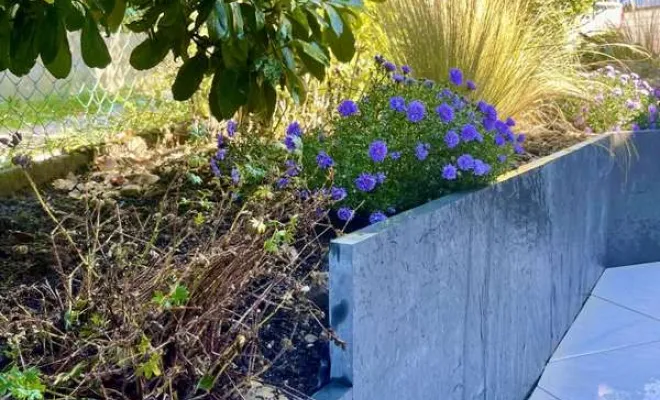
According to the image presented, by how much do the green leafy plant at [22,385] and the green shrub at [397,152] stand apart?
1007mm

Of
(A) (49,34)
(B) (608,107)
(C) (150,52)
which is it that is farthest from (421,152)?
(B) (608,107)

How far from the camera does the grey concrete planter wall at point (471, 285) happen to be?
1355mm

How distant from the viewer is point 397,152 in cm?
199

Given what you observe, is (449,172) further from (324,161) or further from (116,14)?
(116,14)

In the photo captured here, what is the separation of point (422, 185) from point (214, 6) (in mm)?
871

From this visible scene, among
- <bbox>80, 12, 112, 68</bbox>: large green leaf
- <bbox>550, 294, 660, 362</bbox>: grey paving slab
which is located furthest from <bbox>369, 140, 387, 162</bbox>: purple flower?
<bbox>550, 294, 660, 362</bbox>: grey paving slab

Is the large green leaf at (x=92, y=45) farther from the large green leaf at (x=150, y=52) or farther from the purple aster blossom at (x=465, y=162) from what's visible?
the purple aster blossom at (x=465, y=162)

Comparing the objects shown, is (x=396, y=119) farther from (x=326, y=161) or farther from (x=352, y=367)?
(x=352, y=367)

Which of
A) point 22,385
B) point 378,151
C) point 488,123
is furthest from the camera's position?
point 488,123

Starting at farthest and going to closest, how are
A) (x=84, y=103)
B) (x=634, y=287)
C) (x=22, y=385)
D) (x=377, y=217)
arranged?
1. (x=634, y=287)
2. (x=84, y=103)
3. (x=377, y=217)
4. (x=22, y=385)

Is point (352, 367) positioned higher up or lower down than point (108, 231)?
lower down

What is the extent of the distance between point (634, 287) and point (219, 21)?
119 inches

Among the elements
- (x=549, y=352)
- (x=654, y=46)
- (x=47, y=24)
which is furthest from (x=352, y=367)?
(x=654, y=46)

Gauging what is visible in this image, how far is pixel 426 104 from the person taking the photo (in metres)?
2.24
